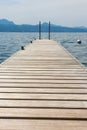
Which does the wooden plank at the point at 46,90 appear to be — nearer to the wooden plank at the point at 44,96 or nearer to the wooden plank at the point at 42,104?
the wooden plank at the point at 44,96

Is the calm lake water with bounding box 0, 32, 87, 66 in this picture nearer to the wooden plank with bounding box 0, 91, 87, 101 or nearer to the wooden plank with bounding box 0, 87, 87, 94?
the wooden plank with bounding box 0, 87, 87, 94

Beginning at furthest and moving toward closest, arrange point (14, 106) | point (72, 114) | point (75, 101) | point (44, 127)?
1. point (75, 101)
2. point (14, 106)
3. point (72, 114)
4. point (44, 127)

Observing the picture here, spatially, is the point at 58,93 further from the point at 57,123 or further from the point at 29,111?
the point at 57,123

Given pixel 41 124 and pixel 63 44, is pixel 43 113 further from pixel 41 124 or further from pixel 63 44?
pixel 63 44

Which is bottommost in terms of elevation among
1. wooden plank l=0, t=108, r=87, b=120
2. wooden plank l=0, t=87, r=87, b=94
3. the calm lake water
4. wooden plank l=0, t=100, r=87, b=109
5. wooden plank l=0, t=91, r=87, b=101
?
the calm lake water

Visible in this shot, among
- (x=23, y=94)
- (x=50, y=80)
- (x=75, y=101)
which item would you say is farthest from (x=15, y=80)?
(x=75, y=101)

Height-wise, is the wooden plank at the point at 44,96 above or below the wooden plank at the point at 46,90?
above

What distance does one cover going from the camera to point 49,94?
5844 mm

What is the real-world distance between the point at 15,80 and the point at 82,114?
306 centimetres

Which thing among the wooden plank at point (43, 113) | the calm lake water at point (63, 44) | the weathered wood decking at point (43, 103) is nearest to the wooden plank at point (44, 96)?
the weathered wood decking at point (43, 103)

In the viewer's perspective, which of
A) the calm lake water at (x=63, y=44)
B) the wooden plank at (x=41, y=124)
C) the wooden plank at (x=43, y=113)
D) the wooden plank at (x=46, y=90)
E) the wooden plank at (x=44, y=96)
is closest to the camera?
the wooden plank at (x=41, y=124)

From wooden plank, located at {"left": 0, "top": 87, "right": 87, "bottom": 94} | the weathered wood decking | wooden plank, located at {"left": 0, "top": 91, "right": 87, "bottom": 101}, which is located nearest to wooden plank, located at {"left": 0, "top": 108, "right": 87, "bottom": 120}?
the weathered wood decking

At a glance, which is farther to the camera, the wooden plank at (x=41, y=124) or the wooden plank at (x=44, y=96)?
the wooden plank at (x=44, y=96)

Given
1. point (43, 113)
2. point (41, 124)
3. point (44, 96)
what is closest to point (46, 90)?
point (44, 96)
